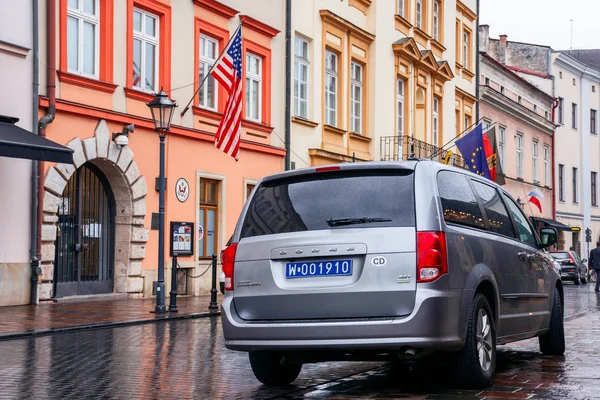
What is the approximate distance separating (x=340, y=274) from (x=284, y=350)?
725 mm

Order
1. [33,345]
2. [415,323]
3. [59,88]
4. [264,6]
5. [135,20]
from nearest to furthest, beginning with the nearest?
[415,323] → [33,345] → [59,88] → [135,20] → [264,6]

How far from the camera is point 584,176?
193 feet

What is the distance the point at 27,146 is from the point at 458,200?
10.0 m

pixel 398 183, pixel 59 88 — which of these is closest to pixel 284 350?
pixel 398 183

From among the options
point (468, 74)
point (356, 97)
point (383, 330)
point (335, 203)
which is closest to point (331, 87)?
point (356, 97)

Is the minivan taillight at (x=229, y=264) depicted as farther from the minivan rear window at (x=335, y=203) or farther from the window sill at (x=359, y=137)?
the window sill at (x=359, y=137)

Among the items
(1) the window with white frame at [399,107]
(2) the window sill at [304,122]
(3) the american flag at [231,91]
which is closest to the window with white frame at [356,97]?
(1) the window with white frame at [399,107]

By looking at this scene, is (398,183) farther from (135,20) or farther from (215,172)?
(215,172)

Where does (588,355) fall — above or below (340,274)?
below

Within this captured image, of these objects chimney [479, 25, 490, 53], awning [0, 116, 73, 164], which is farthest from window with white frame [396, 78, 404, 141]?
chimney [479, 25, 490, 53]

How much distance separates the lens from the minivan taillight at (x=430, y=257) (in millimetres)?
7273

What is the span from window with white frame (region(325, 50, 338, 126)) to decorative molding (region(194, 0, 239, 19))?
4921mm

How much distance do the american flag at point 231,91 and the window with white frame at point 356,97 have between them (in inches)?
365

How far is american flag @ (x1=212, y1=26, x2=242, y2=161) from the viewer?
20766 mm
